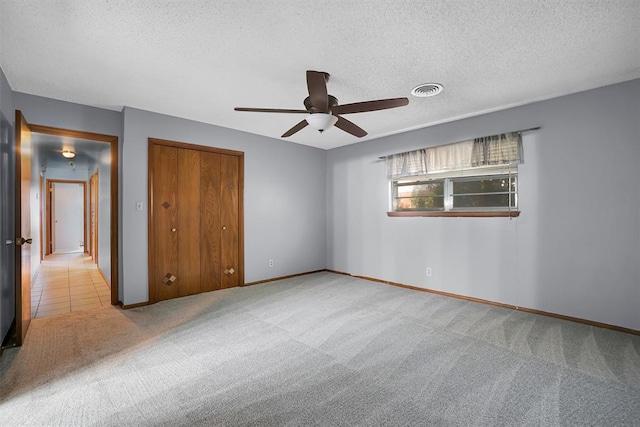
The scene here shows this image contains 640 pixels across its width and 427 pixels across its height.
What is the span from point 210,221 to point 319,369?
2.81 m

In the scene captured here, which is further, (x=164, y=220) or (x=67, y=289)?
(x=67, y=289)

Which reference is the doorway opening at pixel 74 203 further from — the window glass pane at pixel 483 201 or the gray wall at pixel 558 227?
the window glass pane at pixel 483 201

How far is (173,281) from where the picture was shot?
391 centimetres

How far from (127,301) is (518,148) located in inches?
191

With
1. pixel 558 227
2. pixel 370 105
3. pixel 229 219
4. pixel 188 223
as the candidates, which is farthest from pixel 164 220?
pixel 558 227

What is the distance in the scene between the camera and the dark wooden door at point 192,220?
3777mm

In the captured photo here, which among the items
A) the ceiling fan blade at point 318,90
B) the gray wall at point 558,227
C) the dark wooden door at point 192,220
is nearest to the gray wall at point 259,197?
the dark wooden door at point 192,220

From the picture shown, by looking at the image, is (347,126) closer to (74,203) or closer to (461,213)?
(461,213)

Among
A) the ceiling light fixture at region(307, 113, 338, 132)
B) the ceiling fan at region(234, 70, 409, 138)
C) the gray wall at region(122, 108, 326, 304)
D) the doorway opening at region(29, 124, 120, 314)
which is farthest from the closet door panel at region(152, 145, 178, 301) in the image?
the ceiling light fixture at region(307, 113, 338, 132)

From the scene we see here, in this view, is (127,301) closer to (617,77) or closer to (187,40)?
(187,40)

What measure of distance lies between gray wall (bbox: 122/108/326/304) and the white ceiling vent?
2.56m

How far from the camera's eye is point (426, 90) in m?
3.00

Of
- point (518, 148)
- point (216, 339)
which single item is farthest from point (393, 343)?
point (518, 148)

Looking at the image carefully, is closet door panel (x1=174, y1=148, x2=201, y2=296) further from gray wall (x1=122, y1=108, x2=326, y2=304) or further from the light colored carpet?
the light colored carpet
